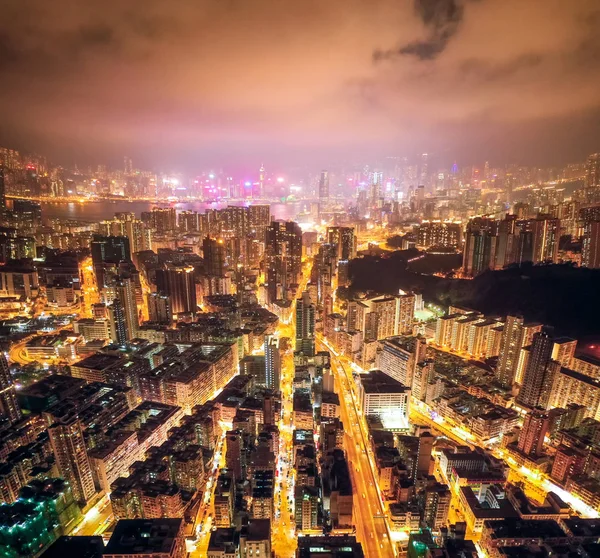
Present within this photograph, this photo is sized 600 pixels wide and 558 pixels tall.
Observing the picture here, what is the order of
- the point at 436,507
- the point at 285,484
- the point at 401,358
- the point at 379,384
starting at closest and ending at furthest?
the point at 436,507, the point at 285,484, the point at 379,384, the point at 401,358

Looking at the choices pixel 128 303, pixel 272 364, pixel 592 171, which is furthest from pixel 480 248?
pixel 128 303

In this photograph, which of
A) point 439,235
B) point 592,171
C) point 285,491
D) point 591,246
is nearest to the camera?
point 285,491

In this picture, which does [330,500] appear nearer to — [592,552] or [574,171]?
[592,552]

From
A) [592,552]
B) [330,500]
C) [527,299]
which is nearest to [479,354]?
[527,299]

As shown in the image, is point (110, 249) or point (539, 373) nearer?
point (539, 373)

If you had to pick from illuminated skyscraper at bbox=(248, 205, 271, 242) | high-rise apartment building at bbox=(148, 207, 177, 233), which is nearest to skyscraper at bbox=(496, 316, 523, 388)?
illuminated skyscraper at bbox=(248, 205, 271, 242)

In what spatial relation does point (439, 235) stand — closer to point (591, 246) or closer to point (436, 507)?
point (591, 246)

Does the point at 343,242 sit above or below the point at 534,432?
above
